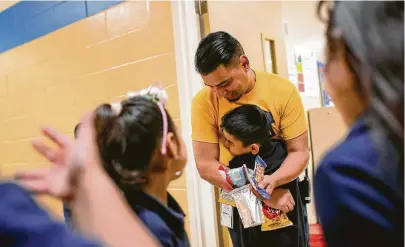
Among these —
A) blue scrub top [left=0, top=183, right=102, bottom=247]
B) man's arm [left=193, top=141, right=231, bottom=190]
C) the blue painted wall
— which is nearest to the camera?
blue scrub top [left=0, top=183, right=102, bottom=247]

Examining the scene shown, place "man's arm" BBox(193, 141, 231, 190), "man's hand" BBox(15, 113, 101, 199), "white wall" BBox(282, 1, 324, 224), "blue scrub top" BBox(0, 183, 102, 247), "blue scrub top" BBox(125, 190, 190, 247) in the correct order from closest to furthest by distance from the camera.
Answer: "blue scrub top" BBox(0, 183, 102, 247)
"man's hand" BBox(15, 113, 101, 199)
"blue scrub top" BBox(125, 190, 190, 247)
"man's arm" BBox(193, 141, 231, 190)
"white wall" BBox(282, 1, 324, 224)

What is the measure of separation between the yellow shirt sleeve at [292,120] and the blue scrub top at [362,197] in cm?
79

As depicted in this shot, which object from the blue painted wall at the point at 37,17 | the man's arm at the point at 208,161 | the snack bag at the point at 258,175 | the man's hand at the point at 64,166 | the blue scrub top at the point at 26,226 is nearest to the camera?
the blue scrub top at the point at 26,226

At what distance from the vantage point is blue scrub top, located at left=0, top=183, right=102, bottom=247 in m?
0.42

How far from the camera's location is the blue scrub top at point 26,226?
42cm

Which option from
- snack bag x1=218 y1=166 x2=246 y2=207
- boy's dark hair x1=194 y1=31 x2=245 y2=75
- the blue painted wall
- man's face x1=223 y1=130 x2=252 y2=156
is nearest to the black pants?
snack bag x1=218 y1=166 x2=246 y2=207

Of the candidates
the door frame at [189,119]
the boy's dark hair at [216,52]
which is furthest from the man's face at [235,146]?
the door frame at [189,119]

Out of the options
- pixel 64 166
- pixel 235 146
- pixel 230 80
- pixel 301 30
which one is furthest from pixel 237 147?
pixel 301 30

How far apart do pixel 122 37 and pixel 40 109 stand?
77 cm

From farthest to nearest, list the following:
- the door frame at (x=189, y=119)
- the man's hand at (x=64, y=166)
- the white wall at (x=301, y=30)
A: 1. the white wall at (x=301, y=30)
2. the door frame at (x=189, y=119)
3. the man's hand at (x=64, y=166)

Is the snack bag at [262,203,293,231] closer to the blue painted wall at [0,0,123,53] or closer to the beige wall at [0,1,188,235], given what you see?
the beige wall at [0,1,188,235]

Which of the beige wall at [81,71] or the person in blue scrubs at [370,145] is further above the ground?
the beige wall at [81,71]

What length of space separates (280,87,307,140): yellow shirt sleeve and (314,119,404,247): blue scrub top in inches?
31.1

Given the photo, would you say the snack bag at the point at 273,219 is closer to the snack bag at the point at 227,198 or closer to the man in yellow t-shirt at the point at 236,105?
the man in yellow t-shirt at the point at 236,105
